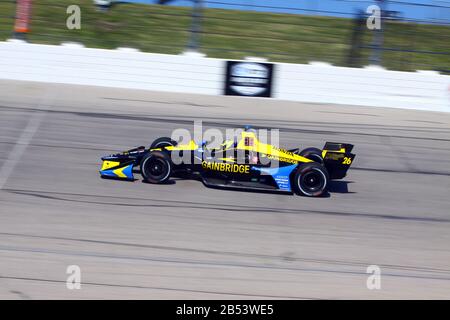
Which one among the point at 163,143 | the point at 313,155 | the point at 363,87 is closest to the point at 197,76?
the point at 363,87

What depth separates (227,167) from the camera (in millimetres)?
9570

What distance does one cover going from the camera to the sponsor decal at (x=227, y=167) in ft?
31.3

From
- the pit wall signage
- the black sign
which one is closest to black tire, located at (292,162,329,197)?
the black sign

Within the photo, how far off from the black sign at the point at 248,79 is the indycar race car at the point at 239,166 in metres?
5.66

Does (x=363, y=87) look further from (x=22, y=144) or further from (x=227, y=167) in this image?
(x=22, y=144)

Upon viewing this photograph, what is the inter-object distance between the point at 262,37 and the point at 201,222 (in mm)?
8889

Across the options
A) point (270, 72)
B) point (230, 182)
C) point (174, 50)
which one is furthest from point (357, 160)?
point (174, 50)

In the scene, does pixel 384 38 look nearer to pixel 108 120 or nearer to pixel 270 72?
pixel 270 72

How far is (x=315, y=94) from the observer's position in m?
15.4

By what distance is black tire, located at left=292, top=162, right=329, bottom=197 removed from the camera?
31.3 feet

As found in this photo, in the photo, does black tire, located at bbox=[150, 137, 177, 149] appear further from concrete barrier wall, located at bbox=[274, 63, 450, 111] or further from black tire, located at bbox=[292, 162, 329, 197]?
concrete barrier wall, located at bbox=[274, 63, 450, 111]

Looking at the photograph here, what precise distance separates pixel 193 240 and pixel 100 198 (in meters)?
1.76

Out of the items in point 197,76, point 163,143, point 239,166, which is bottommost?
point 239,166

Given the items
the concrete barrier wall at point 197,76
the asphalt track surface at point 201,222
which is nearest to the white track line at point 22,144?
the asphalt track surface at point 201,222
